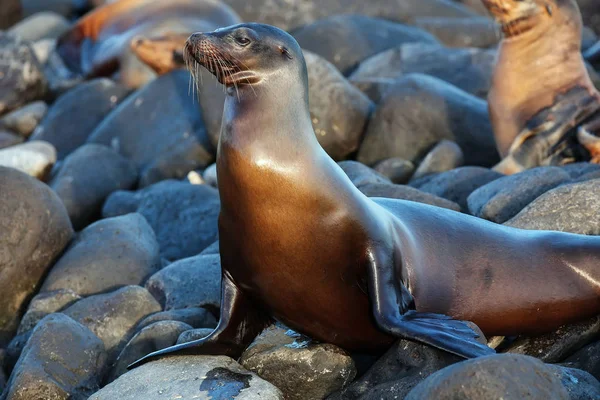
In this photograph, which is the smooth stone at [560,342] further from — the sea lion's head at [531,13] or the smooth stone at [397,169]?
the sea lion's head at [531,13]

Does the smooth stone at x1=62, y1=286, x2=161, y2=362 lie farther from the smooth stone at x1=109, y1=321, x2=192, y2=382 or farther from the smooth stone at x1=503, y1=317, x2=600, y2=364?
the smooth stone at x1=503, y1=317, x2=600, y2=364

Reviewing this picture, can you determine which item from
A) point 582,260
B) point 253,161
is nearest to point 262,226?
point 253,161

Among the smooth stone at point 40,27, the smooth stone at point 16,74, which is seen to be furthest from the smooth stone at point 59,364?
the smooth stone at point 40,27

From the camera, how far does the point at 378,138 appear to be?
9.91 metres

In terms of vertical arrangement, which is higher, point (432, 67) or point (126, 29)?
point (432, 67)

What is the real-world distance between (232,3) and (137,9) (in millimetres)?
1767

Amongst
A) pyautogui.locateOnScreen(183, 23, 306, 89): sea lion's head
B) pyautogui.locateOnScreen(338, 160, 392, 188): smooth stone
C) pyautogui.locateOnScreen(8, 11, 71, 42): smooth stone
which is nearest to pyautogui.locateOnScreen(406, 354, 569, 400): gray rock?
pyautogui.locateOnScreen(183, 23, 306, 89): sea lion's head

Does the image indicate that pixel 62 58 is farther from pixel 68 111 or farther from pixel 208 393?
pixel 208 393

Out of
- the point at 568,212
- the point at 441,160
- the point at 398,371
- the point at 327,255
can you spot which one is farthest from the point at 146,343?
the point at 441,160

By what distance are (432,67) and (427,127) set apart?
9.33 feet

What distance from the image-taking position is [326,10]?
16500 mm

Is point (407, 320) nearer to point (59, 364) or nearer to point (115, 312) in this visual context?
point (59, 364)

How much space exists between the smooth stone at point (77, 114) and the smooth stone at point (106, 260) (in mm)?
4948

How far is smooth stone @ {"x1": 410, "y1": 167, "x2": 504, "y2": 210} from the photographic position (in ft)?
25.6
